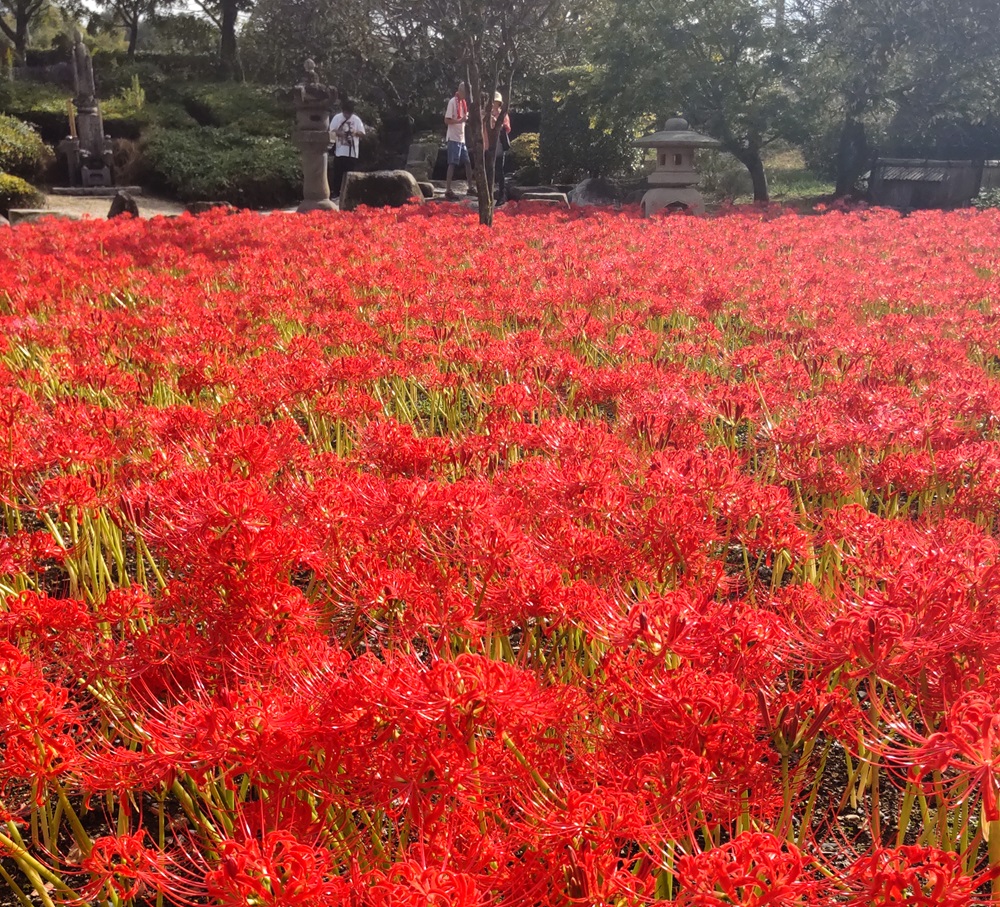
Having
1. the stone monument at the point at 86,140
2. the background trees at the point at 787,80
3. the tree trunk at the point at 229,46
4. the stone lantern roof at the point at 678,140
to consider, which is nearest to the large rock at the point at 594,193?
the background trees at the point at 787,80

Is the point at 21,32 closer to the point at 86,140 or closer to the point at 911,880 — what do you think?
the point at 86,140

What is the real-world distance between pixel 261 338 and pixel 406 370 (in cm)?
134

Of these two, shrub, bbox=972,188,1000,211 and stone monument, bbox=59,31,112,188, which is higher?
stone monument, bbox=59,31,112,188

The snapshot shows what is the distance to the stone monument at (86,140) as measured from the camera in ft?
69.3

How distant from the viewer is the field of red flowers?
1.21 m

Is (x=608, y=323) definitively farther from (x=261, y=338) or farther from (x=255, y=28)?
(x=255, y=28)

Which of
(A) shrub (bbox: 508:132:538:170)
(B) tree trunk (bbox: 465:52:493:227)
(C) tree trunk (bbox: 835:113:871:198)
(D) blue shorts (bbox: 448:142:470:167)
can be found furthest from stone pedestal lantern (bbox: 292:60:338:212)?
(C) tree trunk (bbox: 835:113:871:198)

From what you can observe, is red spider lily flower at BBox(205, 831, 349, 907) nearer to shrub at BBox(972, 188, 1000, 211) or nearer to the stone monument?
shrub at BBox(972, 188, 1000, 211)

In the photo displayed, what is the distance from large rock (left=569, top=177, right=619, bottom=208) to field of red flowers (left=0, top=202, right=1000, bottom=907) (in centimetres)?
1619

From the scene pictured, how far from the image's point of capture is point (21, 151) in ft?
64.0

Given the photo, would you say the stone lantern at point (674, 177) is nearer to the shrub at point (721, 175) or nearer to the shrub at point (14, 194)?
the shrub at point (721, 175)

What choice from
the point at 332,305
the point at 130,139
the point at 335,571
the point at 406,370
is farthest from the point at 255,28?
the point at 335,571

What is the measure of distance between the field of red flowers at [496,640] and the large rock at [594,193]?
16189 millimetres

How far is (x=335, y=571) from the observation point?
2025mm
